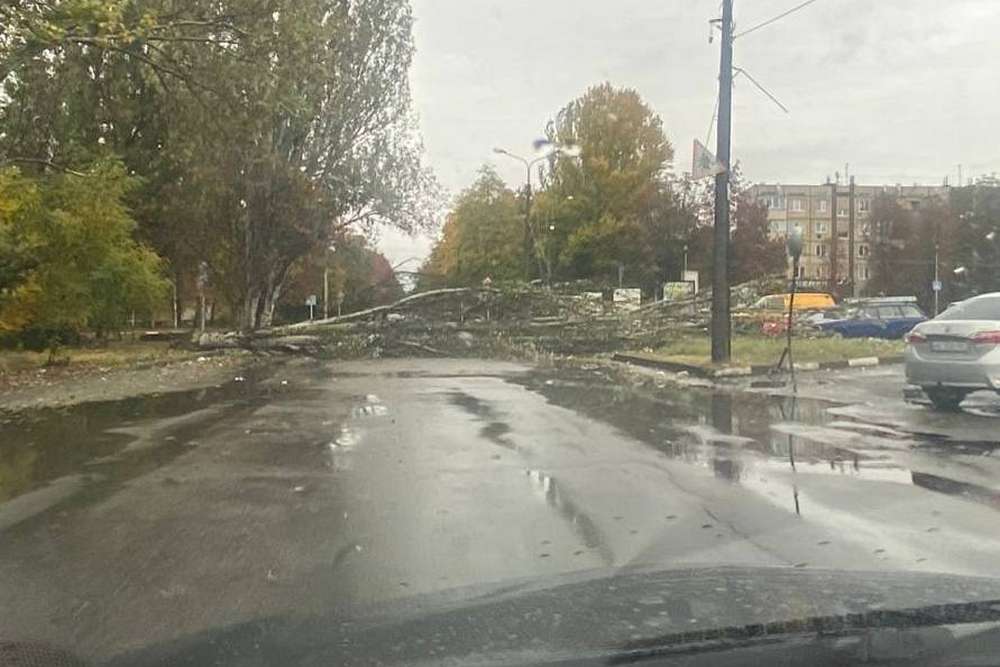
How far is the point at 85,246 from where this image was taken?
78.4 feet

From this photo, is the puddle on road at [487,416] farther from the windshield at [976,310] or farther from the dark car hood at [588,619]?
the dark car hood at [588,619]

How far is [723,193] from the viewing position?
20.7 metres

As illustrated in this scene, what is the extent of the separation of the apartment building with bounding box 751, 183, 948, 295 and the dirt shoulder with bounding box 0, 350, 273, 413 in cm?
3125

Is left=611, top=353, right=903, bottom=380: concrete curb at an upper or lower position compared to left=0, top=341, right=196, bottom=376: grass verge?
upper


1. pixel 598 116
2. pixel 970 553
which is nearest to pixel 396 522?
pixel 970 553

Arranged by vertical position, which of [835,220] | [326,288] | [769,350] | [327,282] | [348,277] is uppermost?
[835,220]

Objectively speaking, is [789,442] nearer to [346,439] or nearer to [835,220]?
[346,439]

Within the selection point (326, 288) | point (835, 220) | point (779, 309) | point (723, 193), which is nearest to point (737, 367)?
point (723, 193)

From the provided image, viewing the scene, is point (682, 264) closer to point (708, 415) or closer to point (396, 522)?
point (708, 415)

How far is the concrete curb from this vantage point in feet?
66.8

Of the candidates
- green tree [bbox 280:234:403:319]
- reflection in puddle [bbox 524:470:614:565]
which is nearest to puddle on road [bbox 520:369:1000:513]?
reflection in puddle [bbox 524:470:614:565]

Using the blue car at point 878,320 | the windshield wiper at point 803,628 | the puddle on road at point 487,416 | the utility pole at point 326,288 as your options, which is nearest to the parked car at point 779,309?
the blue car at point 878,320

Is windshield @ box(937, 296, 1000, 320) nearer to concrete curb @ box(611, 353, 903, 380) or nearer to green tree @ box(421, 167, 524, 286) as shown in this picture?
concrete curb @ box(611, 353, 903, 380)

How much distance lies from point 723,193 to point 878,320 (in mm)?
18789
